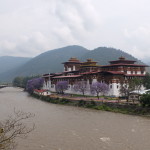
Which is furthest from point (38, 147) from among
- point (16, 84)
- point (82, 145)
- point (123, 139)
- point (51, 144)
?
point (16, 84)

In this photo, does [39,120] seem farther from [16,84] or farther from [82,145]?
[16,84]

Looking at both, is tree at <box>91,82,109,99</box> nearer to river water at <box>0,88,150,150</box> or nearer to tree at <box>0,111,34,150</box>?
river water at <box>0,88,150,150</box>

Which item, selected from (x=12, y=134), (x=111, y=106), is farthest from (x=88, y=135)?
(x=111, y=106)

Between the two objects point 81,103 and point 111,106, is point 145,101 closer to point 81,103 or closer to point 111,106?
point 111,106

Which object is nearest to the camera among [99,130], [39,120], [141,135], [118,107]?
[141,135]

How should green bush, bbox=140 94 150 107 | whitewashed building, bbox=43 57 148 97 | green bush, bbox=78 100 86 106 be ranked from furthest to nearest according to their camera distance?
1. whitewashed building, bbox=43 57 148 97
2. green bush, bbox=78 100 86 106
3. green bush, bbox=140 94 150 107

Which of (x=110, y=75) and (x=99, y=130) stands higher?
(x=110, y=75)

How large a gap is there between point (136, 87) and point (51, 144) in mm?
34980

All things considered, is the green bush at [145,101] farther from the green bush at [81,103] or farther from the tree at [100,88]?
the tree at [100,88]

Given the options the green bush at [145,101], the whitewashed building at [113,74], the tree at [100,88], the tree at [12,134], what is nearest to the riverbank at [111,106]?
the green bush at [145,101]

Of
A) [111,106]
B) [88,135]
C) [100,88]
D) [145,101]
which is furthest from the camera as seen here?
[100,88]

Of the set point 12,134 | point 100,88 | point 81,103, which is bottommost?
point 81,103

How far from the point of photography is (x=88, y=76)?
5850 centimetres

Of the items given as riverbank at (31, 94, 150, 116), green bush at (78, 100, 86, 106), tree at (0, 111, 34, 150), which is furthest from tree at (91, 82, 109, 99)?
tree at (0, 111, 34, 150)
